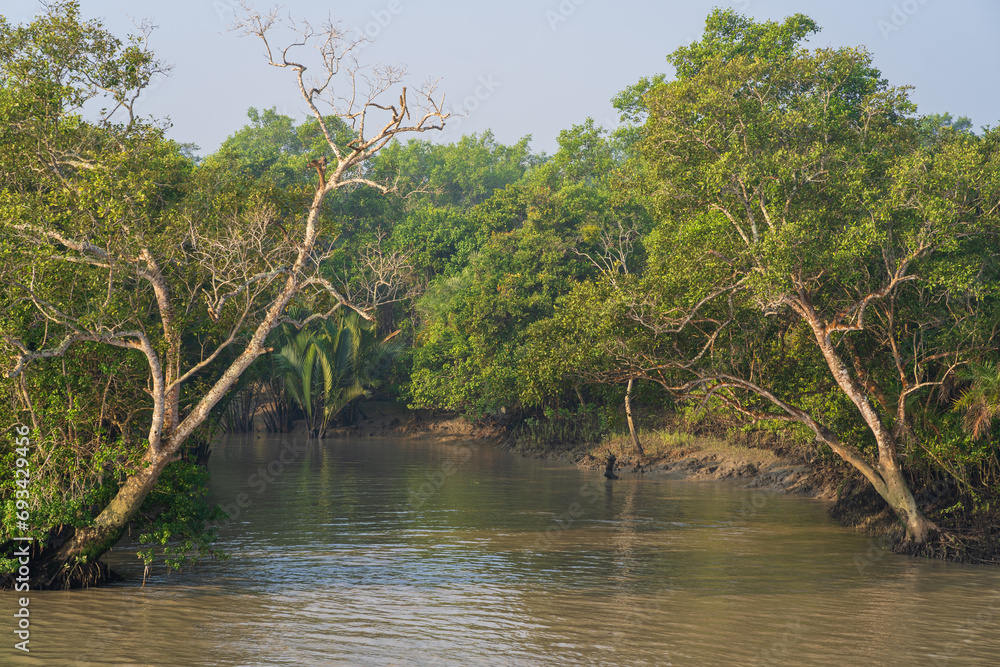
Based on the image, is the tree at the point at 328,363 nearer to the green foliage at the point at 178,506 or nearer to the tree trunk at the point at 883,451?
the green foliage at the point at 178,506

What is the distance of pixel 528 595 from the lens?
13.5 m

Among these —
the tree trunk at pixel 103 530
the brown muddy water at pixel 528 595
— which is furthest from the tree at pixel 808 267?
the tree trunk at pixel 103 530

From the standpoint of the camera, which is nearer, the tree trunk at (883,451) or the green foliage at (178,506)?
the green foliage at (178,506)

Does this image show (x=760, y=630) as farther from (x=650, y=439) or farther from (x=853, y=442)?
(x=650, y=439)

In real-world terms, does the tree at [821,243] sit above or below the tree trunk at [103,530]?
above

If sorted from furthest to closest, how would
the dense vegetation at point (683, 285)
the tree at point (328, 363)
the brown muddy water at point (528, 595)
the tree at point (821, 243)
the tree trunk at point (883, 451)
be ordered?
the tree at point (328, 363), the tree trunk at point (883, 451), the tree at point (821, 243), the dense vegetation at point (683, 285), the brown muddy water at point (528, 595)

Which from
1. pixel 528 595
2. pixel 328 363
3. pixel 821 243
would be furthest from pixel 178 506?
pixel 328 363

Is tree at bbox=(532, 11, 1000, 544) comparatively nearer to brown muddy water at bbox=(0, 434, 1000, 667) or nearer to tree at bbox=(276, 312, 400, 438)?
brown muddy water at bbox=(0, 434, 1000, 667)

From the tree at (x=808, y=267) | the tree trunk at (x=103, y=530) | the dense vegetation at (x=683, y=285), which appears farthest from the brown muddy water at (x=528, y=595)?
the tree at (x=808, y=267)

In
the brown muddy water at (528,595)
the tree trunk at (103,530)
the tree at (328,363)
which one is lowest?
the brown muddy water at (528,595)

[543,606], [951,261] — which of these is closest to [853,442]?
[951,261]

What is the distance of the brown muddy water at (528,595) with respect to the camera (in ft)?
35.1

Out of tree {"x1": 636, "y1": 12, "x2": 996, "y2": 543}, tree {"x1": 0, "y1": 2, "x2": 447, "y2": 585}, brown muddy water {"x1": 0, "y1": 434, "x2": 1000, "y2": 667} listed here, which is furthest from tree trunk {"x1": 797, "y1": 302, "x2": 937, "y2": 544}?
tree {"x1": 0, "y1": 2, "x2": 447, "y2": 585}

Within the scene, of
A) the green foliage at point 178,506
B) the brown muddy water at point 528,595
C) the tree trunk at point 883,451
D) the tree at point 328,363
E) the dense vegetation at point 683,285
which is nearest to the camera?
the brown muddy water at point 528,595
